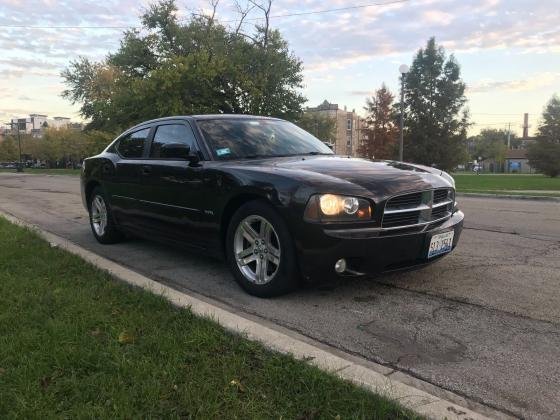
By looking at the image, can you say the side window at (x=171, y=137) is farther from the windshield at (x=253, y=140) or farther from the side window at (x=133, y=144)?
the side window at (x=133, y=144)

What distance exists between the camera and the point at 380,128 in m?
42.9

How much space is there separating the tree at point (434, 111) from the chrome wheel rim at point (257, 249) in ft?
153

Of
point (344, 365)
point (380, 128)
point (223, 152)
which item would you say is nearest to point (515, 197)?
point (223, 152)

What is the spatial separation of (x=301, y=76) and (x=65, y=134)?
186 feet

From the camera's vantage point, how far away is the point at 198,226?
4723 millimetres

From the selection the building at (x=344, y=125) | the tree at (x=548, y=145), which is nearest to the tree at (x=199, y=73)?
the tree at (x=548, y=145)

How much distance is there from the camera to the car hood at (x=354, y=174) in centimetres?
382

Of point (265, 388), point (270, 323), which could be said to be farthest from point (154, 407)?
point (270, 323)

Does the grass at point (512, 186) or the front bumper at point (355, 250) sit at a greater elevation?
the front bumper at point (355, 250)

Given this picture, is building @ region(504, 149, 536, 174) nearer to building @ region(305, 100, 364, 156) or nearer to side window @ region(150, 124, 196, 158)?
building @ region(305, 100, 364, 156)

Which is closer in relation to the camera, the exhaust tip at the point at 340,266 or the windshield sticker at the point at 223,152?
the exhaust tip at the point at 340,266

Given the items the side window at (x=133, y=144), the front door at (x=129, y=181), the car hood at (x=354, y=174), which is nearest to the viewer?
the car hood at (x=354, y=174)

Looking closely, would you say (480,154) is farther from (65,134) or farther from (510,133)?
(65,134)

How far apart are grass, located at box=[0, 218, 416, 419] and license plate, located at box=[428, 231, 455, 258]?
183 centimetres
